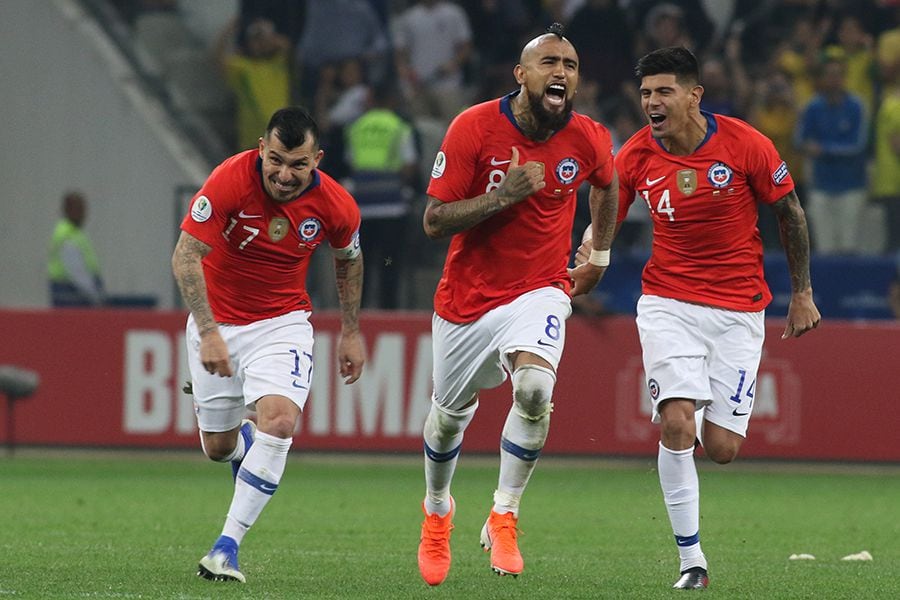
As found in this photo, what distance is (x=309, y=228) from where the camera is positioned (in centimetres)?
846

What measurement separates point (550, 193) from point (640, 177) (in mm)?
612

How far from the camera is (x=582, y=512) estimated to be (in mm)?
12422

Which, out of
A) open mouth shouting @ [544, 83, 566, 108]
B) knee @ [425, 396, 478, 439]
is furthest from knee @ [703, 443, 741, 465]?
open mouth shouting @ [544, 83, 566, 108]

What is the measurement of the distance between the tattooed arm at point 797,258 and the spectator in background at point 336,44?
1074 centimetres

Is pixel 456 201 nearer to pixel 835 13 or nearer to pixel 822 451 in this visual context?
pixel 822 451

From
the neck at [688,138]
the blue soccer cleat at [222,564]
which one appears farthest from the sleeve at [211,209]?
the neck at [688,138]

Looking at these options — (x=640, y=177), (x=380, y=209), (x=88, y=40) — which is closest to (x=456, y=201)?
(x=640, y=177)

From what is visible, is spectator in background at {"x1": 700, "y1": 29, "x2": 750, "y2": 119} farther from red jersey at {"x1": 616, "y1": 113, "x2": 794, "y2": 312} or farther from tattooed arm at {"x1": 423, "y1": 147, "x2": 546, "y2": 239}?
tattooed arm at {"x1": 423, "y1": 147, "x2": 546, "y2": 239}

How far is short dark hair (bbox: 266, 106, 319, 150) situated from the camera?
8.01m

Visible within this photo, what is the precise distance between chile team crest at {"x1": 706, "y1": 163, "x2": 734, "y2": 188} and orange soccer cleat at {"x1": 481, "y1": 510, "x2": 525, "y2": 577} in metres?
1.89

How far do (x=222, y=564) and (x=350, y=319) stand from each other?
1.41 m

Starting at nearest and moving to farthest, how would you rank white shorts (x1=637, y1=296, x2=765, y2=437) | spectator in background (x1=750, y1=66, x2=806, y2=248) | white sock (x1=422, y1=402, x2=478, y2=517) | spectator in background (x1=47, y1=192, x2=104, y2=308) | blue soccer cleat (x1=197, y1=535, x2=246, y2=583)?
blue soccer cleat (x1=197, y1=535, x2=246, y2=583) → white shorts (x1=637, y1=296, x2=765, y2=437) → white sock (x1=422, y1=402, x2=478, y2=517) → spectator in background (x1=750, y1=66, x2=806, y2=248) → spectator in background (x1=47, y1=192, x2=104, y2=308)

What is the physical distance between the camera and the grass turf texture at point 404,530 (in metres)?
8.04

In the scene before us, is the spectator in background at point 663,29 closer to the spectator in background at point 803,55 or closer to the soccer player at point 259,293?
the spectator in background at point 803,55
